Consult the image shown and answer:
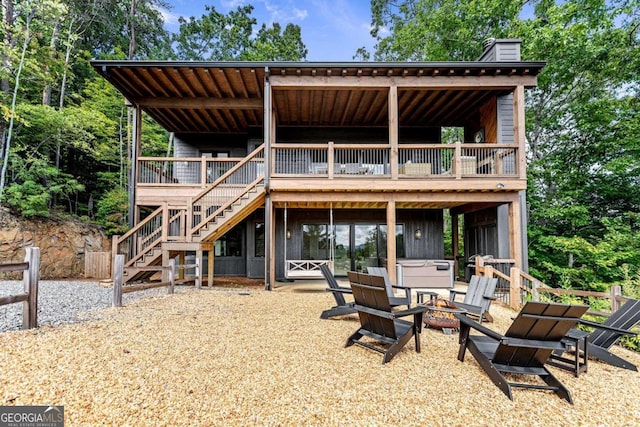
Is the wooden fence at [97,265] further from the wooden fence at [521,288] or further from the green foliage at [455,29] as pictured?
the green foliage at [455,29]

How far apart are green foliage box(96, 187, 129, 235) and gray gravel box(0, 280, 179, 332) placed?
200 inches

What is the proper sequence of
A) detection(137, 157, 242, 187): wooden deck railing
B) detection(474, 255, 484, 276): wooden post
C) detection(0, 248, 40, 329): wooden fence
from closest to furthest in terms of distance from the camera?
detection(0, 248, 40, 329): wooden fence
detection(474, 255, 484, 276): wooden post
detection(137, 157, 242, 187): wooden deck railing

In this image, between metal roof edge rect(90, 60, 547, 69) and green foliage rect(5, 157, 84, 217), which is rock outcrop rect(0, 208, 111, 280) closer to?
green foliage rect(5, 157, 84, 217)

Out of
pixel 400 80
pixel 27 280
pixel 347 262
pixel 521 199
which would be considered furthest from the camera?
pixel 347 262

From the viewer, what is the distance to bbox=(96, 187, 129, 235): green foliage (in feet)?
42.5

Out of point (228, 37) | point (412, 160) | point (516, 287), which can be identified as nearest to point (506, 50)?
point (412, 160)

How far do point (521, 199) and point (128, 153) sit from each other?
667 inches

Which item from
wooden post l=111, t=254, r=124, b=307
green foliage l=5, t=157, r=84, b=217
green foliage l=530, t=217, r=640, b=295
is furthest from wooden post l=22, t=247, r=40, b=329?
green foliage l=530, t=217, r=640, b=295

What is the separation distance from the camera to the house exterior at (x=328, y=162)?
799 centimetres

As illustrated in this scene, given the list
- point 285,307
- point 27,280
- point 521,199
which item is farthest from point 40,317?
point 521,199

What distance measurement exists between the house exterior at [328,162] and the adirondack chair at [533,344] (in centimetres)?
507

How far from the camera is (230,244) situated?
12.1 m

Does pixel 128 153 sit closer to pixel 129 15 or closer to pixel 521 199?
pixel 129 15

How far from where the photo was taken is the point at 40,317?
186 inches
